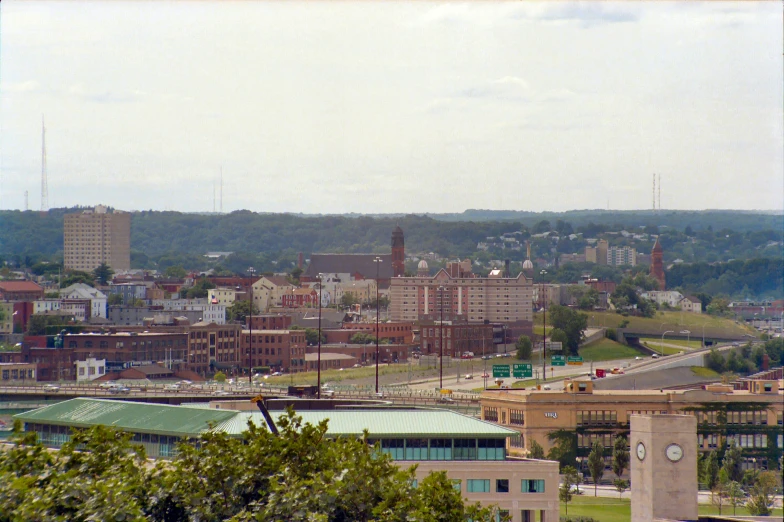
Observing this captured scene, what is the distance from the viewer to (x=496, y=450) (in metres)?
51.6

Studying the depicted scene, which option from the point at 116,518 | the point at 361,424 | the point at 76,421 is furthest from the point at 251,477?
the point at 76,421

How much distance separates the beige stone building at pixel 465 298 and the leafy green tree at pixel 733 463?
106m

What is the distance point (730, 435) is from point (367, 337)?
8604cm

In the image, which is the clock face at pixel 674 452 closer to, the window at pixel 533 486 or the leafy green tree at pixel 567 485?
the window at pixel 533 486

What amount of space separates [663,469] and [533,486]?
21.6 ft

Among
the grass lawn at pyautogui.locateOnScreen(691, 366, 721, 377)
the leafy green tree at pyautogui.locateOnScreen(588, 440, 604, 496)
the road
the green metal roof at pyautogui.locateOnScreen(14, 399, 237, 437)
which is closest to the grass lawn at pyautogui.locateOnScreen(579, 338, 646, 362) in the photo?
the grass lawn at pyautogui.locateOnScreen(691, 366, 721, 377)

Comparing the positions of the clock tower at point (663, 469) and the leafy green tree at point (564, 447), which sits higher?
the clock tower at point (663, 469)

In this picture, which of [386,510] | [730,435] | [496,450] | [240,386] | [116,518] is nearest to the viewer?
[116,518]

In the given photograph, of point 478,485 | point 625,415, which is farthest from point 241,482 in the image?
point 625,415

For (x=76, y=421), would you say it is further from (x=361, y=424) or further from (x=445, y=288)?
(x=445, y=288)

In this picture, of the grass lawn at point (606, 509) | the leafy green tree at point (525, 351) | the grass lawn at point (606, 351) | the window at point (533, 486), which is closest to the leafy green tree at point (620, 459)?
the grass lawn at point (606, 509)

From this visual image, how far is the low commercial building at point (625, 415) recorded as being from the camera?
277 ft

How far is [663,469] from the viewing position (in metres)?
45.0

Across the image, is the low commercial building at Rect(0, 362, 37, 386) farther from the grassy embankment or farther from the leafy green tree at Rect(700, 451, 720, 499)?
the grassy embankment
